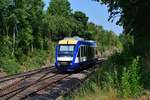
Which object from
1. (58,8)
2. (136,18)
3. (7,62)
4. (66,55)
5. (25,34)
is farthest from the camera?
(58,8)

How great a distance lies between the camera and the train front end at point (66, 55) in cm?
3822

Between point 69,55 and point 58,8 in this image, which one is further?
point 58,8

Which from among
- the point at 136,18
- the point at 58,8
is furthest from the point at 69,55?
the point at 58,8

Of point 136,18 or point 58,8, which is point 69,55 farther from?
point 58,8

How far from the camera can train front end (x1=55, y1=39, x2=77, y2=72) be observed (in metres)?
38.2

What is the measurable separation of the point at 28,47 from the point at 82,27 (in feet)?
143

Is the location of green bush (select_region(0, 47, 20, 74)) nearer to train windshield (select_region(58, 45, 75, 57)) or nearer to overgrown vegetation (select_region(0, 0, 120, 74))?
overgrown vegetation (select_region(0, 0, 120, 74))

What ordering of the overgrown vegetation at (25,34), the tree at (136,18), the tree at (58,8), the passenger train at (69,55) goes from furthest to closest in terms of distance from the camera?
the tree at (58,8)
the overgrown vegetation at (25,34)
the passenger train at (69,55)
the tree at (136,18)

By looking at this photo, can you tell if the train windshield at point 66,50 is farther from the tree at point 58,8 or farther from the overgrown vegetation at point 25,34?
the tree at point 58,8

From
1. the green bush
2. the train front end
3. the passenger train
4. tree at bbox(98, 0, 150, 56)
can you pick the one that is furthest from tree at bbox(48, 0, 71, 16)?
tree at bbox(98, 0, 150, 56)

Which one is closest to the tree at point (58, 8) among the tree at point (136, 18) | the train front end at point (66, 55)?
the train front end at point (66, 55)

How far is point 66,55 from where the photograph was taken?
38.5 meters

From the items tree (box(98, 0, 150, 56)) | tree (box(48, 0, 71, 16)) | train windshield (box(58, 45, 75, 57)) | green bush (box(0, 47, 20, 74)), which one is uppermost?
tree (box(48, 0, 71, 16))

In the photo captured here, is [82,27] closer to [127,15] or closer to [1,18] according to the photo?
[1,18]
